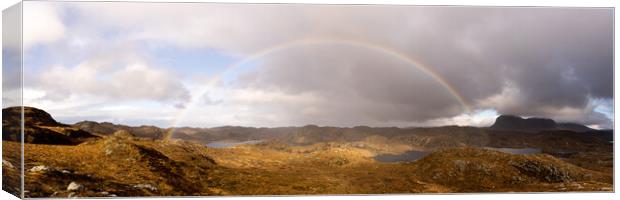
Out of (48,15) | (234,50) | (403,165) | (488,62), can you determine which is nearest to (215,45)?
(234,50)

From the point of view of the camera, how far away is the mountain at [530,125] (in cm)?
2086

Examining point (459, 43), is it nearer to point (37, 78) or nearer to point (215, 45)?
point (215, 45)

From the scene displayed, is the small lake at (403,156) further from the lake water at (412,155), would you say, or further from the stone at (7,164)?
the stone at (7,164)

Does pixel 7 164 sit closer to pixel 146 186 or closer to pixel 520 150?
pixel 146 186

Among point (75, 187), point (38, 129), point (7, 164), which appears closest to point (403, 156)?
point (75, 187)

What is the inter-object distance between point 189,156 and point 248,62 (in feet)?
11.4

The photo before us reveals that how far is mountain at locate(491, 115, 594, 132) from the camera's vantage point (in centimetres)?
2086

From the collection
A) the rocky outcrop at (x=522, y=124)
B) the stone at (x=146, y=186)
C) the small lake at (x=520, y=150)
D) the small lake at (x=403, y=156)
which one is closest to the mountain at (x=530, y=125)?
the rocky outcrop at (x=522, y=124)

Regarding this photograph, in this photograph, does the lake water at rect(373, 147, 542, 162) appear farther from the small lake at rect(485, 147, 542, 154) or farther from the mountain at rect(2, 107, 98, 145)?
the mountain at rect(2, 107, 98, 145)

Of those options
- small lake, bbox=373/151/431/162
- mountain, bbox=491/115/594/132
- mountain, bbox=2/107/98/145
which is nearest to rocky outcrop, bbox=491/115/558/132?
mountain, bbox=491/115/594/132

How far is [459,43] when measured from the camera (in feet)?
66.2

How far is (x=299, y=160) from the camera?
67.9ft

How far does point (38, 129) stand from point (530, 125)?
15.2 m

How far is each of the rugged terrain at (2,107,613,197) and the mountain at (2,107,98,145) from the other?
0.09 ft
